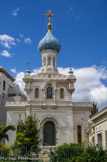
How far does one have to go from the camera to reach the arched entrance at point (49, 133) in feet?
89.6

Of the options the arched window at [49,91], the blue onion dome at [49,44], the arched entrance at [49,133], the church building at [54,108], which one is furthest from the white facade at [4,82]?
the arched entrance at [49,133]

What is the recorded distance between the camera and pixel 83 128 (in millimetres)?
28047

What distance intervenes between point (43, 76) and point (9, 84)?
57.3 feet

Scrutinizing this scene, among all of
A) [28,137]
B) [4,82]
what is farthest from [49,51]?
[4,82]

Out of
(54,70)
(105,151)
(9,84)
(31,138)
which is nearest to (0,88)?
(9,84)

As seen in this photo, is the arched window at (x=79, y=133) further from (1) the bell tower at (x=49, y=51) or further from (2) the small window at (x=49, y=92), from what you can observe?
(1) the bell tower at (x=49, y=51)

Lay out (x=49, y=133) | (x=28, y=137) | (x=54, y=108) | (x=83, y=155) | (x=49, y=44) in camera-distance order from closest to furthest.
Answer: (x=83, y=155), (x=28, y=137), (x=49, y=133), (x=54, y=108), (x=49, y=44)

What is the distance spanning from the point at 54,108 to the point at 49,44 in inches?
336

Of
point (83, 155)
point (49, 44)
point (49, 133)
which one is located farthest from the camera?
point (49, 44)

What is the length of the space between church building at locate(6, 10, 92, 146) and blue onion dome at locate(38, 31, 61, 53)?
3.82 meters

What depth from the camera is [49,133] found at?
2769 centimetres

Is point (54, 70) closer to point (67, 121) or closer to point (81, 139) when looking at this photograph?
point (67, 121)

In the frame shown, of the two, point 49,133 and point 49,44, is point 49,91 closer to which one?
point 49,133

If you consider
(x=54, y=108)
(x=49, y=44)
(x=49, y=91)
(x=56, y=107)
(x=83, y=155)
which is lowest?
(x=83, y=155)
